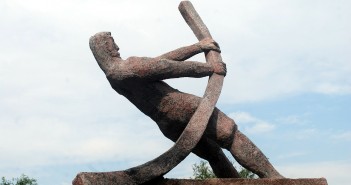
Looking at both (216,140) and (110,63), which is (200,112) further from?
(110,63)

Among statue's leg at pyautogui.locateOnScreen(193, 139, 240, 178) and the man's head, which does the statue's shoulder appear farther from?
statue's leg at pyautogui.locateOnScreen(193, 139, 240, 178)

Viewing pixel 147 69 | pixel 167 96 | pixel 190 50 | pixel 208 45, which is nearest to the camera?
pixel 147 69

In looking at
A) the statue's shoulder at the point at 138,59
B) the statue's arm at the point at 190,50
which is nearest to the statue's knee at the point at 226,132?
the statue's arm at the point at 190,50

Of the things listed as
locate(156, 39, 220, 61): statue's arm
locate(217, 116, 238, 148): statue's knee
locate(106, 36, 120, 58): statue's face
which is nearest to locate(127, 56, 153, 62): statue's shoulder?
locate(106, 36, 120, 58): statue's face

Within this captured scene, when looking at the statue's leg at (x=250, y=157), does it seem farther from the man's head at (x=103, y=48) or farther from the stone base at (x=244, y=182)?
the man's head at (x=103, y=48)

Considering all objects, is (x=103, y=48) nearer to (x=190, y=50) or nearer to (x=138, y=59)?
(x=138, y=59)

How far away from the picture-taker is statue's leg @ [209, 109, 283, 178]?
7910mm

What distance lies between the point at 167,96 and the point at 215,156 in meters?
1.27

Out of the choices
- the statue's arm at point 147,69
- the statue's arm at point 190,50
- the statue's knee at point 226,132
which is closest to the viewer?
the statue's arm at point 147,69

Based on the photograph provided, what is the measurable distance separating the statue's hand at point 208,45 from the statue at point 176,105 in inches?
5.8

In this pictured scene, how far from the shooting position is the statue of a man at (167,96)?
759 centimetres

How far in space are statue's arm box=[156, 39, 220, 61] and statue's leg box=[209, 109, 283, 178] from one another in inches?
34.9

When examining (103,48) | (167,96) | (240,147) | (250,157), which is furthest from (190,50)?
(250,157)

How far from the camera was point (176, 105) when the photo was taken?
7766mm
